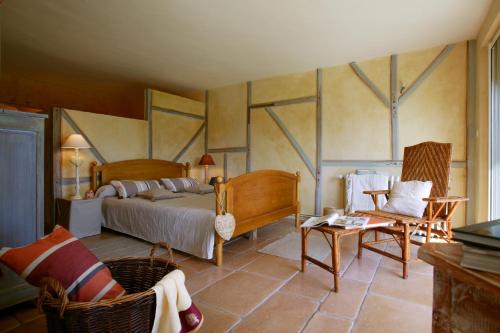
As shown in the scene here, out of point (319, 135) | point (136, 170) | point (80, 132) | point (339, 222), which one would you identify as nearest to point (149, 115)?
point (136, 170)

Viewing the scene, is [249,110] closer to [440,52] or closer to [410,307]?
[440,52]

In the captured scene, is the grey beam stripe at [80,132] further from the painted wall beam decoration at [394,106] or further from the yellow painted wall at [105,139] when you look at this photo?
the painted wall beam decoration at [394,106]

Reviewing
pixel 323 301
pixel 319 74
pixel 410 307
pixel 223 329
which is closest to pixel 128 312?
pixel 223 329

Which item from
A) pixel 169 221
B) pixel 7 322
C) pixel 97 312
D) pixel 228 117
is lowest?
pixel 7 322

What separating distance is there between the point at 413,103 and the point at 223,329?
12.7 ft

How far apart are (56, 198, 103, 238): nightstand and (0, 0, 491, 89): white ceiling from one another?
2150 mm

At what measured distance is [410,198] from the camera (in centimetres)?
278

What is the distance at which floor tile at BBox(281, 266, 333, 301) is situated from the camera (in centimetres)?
211

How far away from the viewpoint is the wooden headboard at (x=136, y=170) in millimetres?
4344

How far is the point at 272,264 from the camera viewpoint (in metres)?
2.70

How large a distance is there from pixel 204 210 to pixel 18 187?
1572 mm

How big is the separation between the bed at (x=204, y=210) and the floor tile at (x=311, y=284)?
774 millimetres

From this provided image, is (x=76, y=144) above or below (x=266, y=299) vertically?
above

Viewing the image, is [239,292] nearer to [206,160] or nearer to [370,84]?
[370,84]
